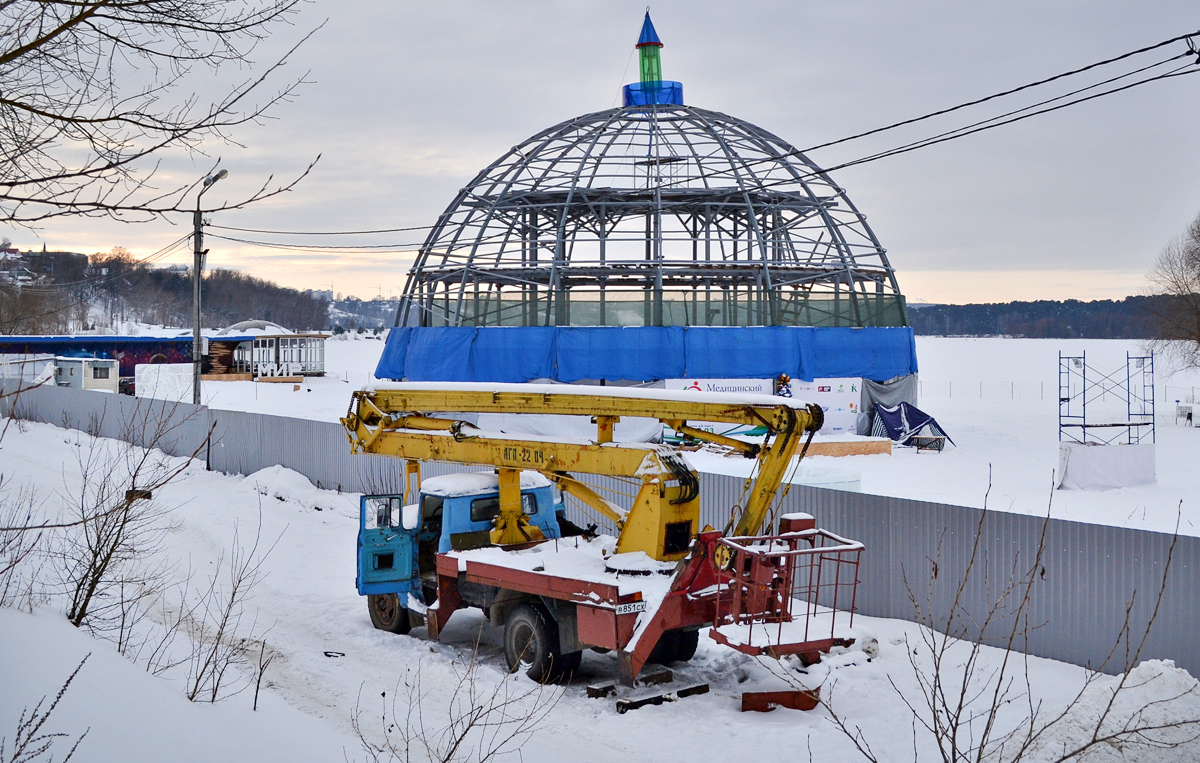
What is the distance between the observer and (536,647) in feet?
34.9

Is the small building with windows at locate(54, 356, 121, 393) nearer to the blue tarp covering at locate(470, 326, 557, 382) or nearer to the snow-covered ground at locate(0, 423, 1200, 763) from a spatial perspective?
the blue tarp covering at locate(470, 326, 557, 382)

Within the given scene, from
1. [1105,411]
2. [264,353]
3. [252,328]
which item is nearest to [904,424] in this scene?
[1105,411]

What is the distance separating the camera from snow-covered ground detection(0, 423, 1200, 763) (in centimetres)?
627

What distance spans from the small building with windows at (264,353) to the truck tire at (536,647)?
5319 cm

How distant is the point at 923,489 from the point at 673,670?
1164cm

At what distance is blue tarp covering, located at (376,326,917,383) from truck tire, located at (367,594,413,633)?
17430 mm

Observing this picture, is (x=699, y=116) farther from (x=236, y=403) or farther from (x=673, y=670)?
(x=673, y=670)

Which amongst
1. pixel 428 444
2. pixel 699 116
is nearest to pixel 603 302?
pixel 699 116

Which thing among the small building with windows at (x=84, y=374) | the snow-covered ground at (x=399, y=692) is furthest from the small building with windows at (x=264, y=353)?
the snow-covered ground at (x=399, y=692)

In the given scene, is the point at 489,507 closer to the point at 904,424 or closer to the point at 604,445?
the point at 604,445

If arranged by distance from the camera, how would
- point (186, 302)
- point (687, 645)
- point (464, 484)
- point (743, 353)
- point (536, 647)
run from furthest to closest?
1. point (186, 302)
2. point (743, 353)
3. point (464, 484)
4. point (687, 645)
5. point (536, 647)

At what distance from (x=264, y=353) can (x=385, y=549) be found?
56.7m

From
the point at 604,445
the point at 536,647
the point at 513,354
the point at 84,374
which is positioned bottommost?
the point at 536,647

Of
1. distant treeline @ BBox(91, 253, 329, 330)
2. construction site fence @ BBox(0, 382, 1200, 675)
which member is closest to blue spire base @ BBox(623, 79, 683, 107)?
construction site fence @ BBox(0, 382, 1200, 675)
